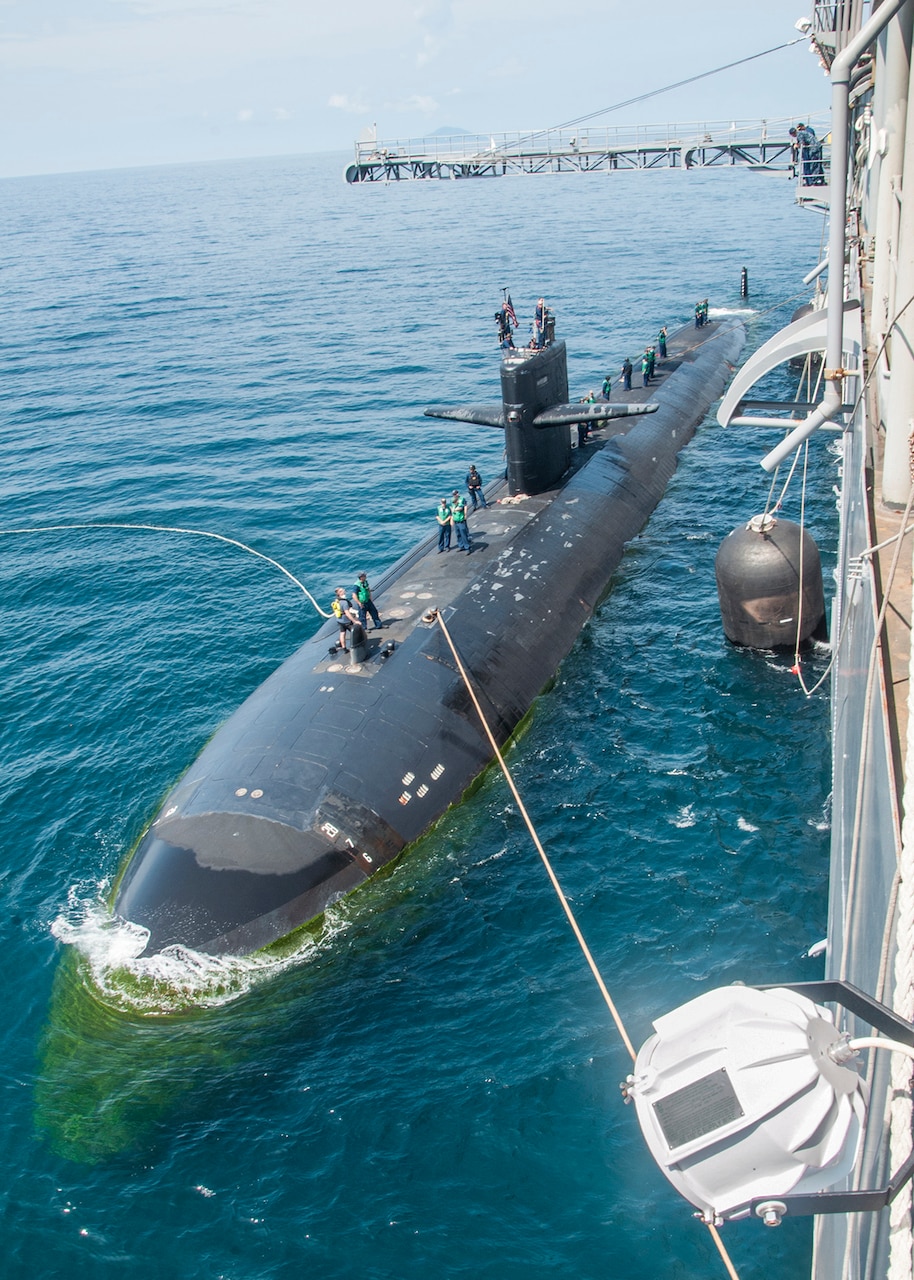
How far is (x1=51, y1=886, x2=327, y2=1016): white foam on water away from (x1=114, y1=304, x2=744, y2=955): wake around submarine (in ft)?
0.75

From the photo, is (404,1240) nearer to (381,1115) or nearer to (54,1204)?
(381,1115)

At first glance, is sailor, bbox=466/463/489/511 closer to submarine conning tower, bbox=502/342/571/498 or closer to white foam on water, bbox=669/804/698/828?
submarine conning tower, bbox=502/342/571/498

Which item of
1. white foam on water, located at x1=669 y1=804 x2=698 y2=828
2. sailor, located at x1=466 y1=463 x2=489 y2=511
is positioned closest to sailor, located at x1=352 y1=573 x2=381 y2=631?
sailor, located at x1=466 y1=463 x2=489 y2=511

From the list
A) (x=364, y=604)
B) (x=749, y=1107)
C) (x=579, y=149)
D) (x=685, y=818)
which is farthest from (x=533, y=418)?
(x=579, y=149)

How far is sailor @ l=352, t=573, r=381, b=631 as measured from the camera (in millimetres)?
22506

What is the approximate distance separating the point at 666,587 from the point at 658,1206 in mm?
19309

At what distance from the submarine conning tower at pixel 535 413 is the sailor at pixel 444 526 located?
3421 millimetres

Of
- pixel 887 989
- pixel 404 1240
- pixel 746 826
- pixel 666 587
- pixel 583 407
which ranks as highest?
pixel 583 407

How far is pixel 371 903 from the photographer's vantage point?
18359mm

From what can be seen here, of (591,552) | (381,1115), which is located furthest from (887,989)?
(591,552)

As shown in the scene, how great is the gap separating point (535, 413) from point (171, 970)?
18.4 metres

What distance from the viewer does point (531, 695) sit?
78.5 feet

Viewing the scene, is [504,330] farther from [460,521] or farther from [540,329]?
[460,521]

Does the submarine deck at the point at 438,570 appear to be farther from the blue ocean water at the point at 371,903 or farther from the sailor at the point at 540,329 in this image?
the sailor at the point at 540,329
